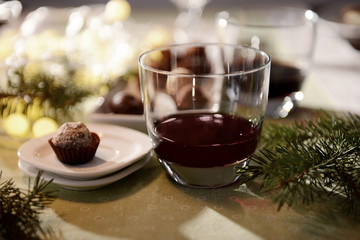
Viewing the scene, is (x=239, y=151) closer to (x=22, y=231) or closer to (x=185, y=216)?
(x=185, y=216)

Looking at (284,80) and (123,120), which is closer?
(123,120)

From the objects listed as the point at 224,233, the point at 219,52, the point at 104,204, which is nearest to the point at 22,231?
the point at 104,204

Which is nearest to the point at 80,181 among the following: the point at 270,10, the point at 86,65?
the point at 86,65

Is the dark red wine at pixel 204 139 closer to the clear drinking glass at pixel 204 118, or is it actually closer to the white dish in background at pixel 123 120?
the clear drinking glass at pixel 204 118

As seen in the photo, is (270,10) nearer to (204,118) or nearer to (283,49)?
(283,49)

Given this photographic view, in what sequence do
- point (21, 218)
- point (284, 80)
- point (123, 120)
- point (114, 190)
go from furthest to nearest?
point (284, 80)
point (123, 120)
point (114, 190)
point (21, 218)

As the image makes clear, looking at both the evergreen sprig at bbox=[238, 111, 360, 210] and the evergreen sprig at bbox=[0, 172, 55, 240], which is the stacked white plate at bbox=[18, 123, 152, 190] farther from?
the evergreen sprig at bbox=[238, 111, 360, 210]
